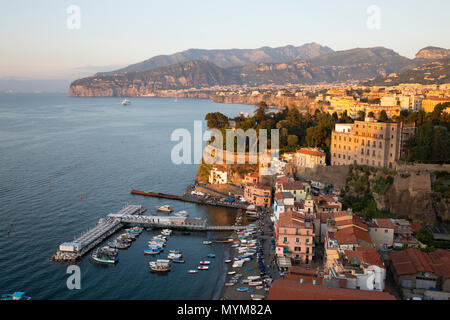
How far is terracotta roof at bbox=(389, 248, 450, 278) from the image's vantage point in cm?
923

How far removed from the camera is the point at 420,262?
952 centimetres

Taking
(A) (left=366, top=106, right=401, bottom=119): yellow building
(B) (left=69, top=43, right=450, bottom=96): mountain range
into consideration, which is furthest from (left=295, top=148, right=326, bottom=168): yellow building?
(B) (left=69, top=43, right=450, bottom=96): mountain range

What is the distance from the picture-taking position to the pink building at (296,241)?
11.4 metres

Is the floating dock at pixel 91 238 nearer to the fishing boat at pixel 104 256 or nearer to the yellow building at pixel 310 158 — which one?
the fishing boat at pixel 104 256

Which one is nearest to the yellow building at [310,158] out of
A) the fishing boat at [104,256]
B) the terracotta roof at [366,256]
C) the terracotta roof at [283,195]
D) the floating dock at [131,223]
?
the terracotta roof at [283,195]

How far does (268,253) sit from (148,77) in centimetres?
11512

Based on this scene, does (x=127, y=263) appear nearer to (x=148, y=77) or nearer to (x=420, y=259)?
(x=420, y=259)

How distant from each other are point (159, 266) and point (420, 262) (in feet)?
22.5

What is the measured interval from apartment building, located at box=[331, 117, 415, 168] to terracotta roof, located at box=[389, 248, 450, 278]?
A: 563cm

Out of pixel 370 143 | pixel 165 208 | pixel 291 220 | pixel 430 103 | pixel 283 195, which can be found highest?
pixel 430 103

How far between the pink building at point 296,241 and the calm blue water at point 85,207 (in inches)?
75.4

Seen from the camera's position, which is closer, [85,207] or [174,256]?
[174,256]

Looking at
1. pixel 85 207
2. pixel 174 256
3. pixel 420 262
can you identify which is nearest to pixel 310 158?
pixel 174 256

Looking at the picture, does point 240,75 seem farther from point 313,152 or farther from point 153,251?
point 153,251
